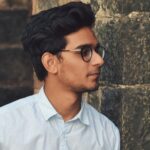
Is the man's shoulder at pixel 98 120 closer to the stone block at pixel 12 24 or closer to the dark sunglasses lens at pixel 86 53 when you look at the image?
the dark sunglasses lens at pixel 86 53

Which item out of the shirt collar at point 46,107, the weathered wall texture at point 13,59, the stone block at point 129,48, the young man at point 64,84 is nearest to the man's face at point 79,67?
the young man at point 64,84

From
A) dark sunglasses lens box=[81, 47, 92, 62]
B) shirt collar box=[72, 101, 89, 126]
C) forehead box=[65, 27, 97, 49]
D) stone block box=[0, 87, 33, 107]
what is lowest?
stone block box=[0, 87, 33, 107]

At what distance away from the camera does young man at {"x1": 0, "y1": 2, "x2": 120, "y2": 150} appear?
3564 mm

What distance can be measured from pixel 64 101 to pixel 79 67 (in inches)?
8.3

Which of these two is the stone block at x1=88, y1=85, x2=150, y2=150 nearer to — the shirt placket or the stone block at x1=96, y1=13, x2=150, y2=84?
the stone block at x1=96, y1=13, x2=150, y2=84

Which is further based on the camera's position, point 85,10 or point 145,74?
point 145,74

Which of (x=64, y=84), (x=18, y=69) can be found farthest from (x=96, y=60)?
(x=18, y=69)

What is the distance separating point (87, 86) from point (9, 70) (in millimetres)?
2629

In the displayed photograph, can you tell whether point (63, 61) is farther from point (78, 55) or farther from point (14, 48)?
point (14, 48)

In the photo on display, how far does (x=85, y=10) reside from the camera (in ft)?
12.2

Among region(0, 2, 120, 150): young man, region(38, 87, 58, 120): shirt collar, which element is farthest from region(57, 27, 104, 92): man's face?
region(38, 87, 58, 120): shirt collar

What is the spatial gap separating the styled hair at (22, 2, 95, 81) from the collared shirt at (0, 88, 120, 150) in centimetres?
27

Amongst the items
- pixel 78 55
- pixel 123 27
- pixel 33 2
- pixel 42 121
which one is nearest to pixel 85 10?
pixel 78 55

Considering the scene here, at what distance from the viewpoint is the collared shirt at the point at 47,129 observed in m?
3.48
